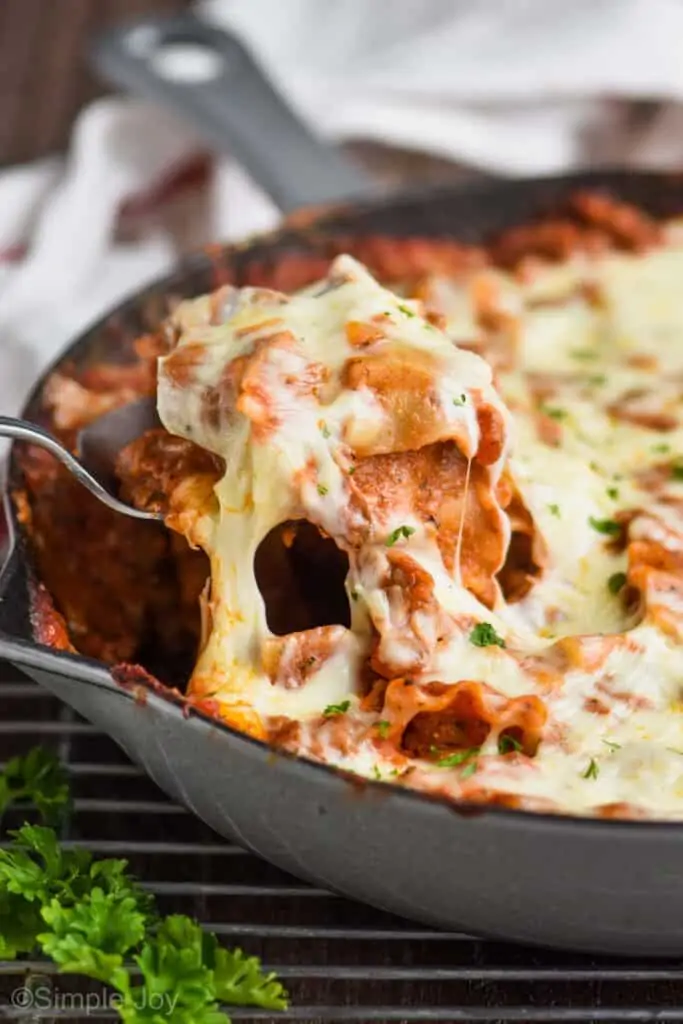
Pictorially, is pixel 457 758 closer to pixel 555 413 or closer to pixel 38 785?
pixel 38 785

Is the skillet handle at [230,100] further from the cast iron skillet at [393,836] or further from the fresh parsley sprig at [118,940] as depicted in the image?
the fresh parsley sprig at [118,940]

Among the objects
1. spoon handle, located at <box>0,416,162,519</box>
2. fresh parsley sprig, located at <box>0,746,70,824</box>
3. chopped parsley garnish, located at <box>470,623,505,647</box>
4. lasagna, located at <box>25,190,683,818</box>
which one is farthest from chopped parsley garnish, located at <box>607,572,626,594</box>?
fresh parsley sprig, located at <box>0,746,70,824</box>

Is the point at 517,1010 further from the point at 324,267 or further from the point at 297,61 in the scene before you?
the point at 297,61

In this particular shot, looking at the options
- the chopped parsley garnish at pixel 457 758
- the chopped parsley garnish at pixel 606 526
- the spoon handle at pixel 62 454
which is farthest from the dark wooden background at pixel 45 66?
the chopped parsley garnish at pixel 457 758

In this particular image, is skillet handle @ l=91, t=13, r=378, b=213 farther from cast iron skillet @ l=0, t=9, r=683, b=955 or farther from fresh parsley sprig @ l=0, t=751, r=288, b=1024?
fresh parsley sprig @ l=0, t=751, r=288, b=1024

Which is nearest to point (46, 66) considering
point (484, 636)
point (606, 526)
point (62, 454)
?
point (62, 454)

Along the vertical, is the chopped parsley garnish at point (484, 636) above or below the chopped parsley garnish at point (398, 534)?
below

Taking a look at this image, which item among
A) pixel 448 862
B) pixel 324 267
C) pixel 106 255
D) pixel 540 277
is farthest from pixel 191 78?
pixel 448 862
